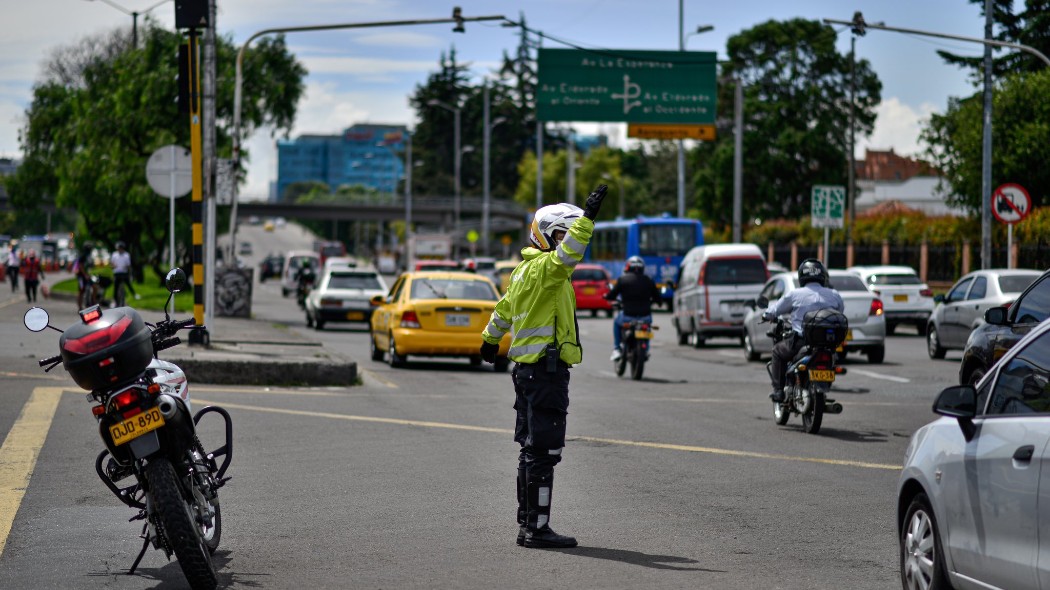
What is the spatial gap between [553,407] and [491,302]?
1430cm

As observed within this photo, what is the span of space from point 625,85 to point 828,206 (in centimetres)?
1248

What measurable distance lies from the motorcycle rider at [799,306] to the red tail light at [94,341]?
875 cm

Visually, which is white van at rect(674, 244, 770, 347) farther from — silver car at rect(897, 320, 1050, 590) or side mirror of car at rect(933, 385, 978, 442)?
side mirror of car at rect(933, 385, 978, 442)

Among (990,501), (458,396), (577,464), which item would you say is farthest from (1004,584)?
(458,396)

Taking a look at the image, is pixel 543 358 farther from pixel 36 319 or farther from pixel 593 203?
pixel 36 319

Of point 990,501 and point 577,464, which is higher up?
point 990,501

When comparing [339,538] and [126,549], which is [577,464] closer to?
[339,538]

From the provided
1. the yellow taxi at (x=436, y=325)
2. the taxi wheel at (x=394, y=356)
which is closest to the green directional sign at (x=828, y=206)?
the yellow taxi at (x=436, y=325)

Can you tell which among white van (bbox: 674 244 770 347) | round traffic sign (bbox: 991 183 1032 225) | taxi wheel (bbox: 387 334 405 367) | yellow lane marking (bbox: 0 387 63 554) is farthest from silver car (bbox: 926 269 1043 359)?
yellow lane marking (bbox: 0 387 63 554)

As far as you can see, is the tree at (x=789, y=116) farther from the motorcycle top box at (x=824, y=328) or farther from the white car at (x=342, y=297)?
the motorcycle top box at (x=824, y=328)

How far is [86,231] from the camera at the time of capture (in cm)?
5581

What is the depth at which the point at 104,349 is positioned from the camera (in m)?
6.57

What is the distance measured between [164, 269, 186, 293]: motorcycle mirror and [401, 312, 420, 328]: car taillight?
14367 mm

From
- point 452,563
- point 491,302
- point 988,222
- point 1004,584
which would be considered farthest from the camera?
point 988,222
